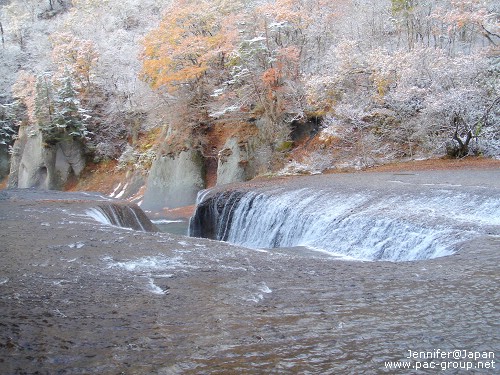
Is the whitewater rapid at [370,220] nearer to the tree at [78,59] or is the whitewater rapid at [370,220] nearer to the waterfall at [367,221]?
the waterfall at [367,221]

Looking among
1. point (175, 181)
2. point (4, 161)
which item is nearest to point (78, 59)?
point (4, 161)

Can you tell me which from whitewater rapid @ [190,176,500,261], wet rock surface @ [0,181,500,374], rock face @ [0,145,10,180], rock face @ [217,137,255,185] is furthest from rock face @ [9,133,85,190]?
wet rock surface @ [0,181,500,374]

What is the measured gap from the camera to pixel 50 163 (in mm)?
32312

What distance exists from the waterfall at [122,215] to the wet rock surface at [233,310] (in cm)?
604

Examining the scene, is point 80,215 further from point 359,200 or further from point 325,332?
point 325,332

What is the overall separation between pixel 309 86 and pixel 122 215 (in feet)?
32.9

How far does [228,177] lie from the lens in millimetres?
23156

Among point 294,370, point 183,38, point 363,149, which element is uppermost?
point 183,38

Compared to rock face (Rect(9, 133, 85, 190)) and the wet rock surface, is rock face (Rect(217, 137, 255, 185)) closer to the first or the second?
rock face (Rect(9, 133, 85, 190))

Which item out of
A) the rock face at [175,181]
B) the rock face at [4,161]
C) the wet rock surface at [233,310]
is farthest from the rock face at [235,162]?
the rock face at [4,161]

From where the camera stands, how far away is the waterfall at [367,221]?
7.78 metres

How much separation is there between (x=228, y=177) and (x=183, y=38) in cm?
746

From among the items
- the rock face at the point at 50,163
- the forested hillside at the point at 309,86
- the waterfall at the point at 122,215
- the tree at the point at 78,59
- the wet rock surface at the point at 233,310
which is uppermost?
the tree at the point at 78,59

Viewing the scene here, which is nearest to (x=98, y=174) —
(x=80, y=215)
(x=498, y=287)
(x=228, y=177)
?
(x=228, y=177)
